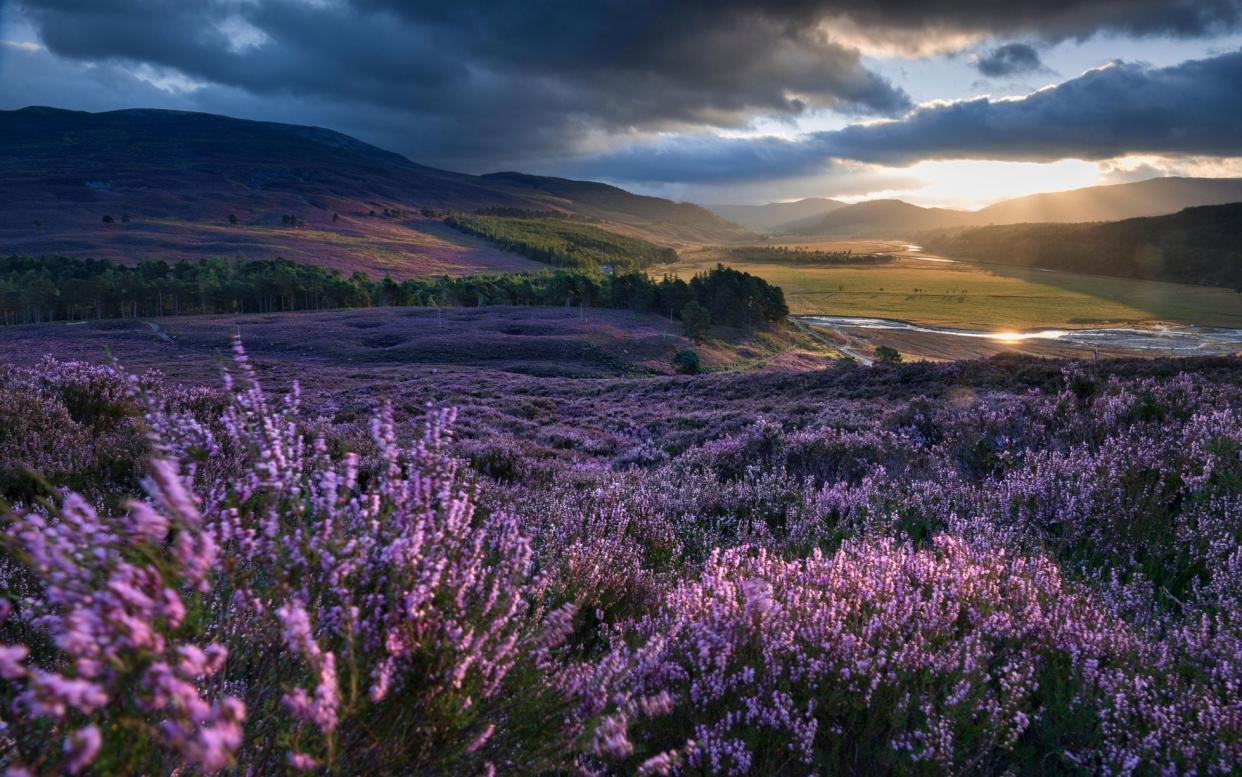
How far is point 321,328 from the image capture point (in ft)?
184

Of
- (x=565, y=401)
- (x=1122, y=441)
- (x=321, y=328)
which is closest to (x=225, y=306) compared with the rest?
(x=321, y=328)

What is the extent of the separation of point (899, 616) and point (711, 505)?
282 centimetres

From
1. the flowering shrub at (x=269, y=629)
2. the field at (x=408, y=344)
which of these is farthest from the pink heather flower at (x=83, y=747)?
the field at (x=408, y=344)

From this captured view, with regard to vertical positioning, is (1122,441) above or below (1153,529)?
above

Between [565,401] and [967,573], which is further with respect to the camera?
[565,401]

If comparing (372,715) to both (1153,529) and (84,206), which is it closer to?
(1153,529)

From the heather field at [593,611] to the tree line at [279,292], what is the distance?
63480mm

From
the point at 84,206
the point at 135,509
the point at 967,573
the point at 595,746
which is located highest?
the point at 84,206

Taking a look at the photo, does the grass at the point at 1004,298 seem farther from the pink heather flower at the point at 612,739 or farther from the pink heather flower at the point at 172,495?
the pink heather flower at the point at 172,495

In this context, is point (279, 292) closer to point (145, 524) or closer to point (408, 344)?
point (408, 344)

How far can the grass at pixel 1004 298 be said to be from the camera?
8838 cm

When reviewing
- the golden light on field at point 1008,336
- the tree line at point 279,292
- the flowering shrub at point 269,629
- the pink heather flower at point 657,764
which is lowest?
the golden light on field at point 1008,336

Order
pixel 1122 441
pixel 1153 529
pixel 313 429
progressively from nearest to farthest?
pixel 1153 529 < pixel 1122 441 < pixel 313 429

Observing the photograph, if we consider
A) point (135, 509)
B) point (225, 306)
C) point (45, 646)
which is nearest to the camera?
point (135, 509)
